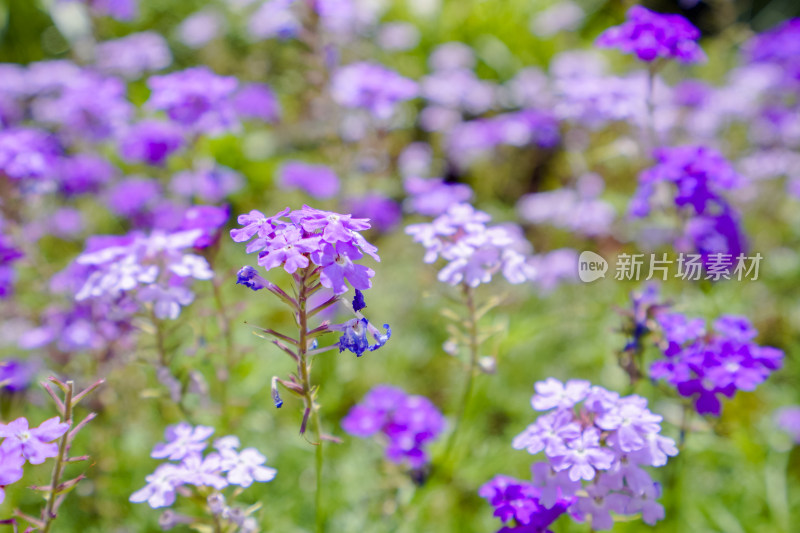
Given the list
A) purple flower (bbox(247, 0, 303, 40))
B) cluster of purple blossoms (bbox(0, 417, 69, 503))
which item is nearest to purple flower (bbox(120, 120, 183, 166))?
purple flower (bbox(247, 0, 303, 40))

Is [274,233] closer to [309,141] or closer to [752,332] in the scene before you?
[752,332]

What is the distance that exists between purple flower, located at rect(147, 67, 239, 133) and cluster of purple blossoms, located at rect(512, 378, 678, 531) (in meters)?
2.18

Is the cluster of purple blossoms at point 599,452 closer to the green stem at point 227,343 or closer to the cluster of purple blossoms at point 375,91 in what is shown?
the green stem at point 227,343

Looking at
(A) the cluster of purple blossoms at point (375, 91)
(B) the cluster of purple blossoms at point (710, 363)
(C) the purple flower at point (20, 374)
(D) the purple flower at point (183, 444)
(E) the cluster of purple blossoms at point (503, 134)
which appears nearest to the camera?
(D) the purple flower at point (183, 444)

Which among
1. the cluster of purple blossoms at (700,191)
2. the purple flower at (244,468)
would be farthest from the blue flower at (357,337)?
the cluster of purple blossoms at (700,191)

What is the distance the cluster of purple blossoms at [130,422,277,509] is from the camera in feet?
5.87

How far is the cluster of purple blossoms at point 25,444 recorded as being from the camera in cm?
165

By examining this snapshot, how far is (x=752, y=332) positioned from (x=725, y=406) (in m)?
2.06

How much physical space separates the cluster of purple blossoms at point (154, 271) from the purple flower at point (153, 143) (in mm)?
1509

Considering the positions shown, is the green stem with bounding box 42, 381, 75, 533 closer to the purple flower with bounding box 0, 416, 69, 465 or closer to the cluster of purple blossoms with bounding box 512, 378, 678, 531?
the purple flower with bounding box 0, 416, 69, 465

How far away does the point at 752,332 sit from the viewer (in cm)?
227

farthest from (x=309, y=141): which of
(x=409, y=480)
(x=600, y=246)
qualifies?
(x=409, y=480)

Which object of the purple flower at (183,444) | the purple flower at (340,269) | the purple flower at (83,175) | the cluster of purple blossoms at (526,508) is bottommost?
the purple flower at (83,175)

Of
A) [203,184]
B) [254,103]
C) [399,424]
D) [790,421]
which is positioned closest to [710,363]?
[399,424]
